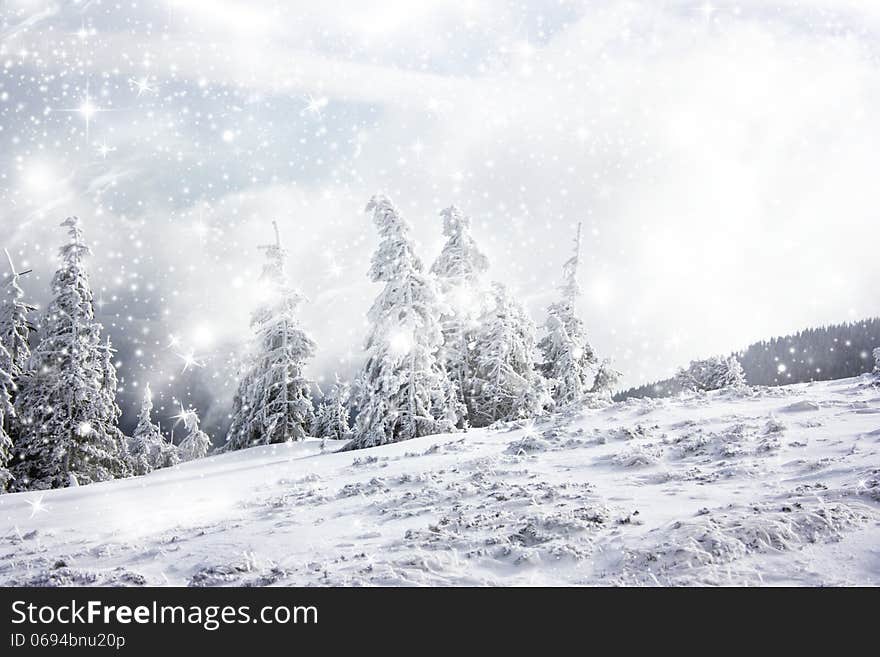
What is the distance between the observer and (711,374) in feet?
151

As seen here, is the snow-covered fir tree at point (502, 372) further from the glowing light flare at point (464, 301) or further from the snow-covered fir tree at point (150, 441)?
the snow-covered fir tree at point (150, 441)

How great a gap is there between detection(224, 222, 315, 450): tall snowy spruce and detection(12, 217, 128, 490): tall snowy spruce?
7.08 metres

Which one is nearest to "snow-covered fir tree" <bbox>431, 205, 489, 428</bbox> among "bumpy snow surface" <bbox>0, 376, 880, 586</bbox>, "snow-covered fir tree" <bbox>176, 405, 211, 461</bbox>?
"bumpy snow surface" <bbox>0, 376, 880, 586</bbox>

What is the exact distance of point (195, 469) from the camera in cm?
1878

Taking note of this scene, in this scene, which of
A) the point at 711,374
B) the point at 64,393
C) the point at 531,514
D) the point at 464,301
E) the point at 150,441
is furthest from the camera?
the point at 150,441

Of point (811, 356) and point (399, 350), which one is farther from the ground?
point (811, 356)

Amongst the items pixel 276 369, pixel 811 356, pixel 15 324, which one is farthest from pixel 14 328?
pixel 811 356

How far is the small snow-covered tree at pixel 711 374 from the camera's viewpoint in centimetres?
4500

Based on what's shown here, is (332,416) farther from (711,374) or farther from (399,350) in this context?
(711,374)

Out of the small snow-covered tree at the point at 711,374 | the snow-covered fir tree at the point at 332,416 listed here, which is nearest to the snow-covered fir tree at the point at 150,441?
the snow-covered fir tree at the point at 332,416

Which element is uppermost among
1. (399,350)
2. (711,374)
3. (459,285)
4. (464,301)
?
(459,285)

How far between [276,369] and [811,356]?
151644 millimetres

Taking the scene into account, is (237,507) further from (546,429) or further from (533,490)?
(546,429)
